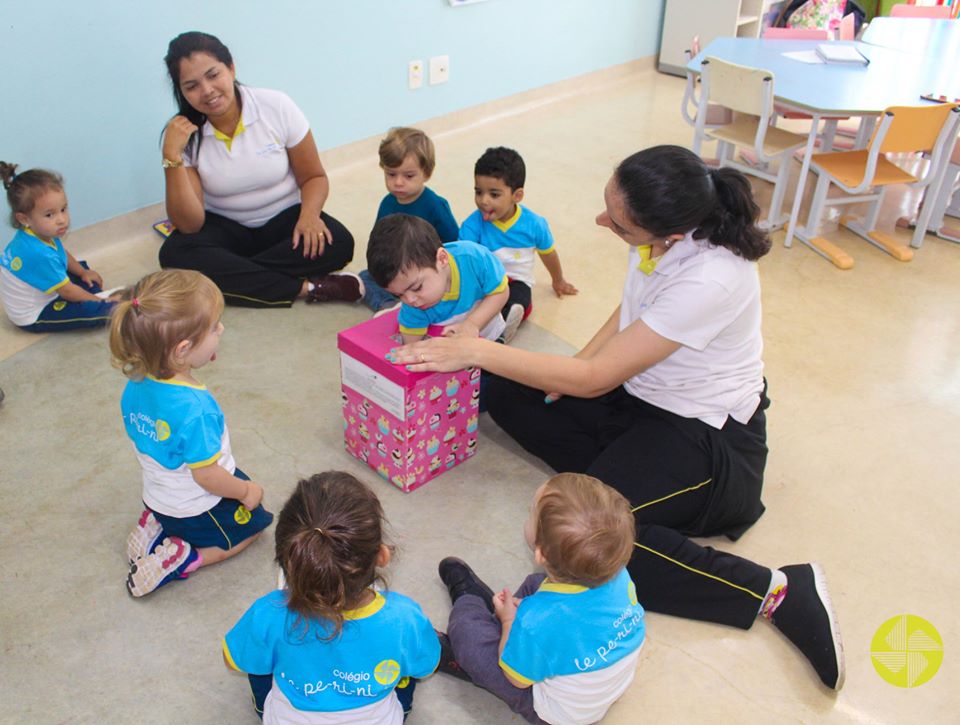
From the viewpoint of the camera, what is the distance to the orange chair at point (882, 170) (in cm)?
325

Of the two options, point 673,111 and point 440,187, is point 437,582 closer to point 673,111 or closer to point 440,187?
point 440,187

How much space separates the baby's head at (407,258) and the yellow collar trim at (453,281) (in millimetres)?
84

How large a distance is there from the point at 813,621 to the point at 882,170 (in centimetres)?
251

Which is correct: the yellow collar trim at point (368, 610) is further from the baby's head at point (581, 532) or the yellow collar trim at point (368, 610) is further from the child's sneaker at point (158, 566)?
the child's sneaker at point (158, 566)

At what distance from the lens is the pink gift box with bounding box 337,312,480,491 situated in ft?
6.59

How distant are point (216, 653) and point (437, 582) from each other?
1.70 feet

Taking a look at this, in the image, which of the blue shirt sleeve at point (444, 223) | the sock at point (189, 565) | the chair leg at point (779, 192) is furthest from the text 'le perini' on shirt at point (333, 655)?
the chair leg at point (779, 192)

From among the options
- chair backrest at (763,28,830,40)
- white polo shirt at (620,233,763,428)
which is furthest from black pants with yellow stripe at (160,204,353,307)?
chair backrest at (763,28,830,40)

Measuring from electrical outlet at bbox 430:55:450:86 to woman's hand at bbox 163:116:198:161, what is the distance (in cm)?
199

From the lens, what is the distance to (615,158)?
451 cm

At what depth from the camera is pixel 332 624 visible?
1285 millimetres

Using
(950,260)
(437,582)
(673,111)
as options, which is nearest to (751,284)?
(437,582)

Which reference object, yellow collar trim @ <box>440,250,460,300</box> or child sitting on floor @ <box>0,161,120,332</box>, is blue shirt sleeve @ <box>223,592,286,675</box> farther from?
child sitting on floor @ <box>0,161,120,332</box>

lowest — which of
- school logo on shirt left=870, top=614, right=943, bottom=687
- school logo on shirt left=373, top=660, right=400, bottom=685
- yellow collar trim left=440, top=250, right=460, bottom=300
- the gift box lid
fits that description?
school logo on shirt left=870, top=614, right=943, bottom=687
